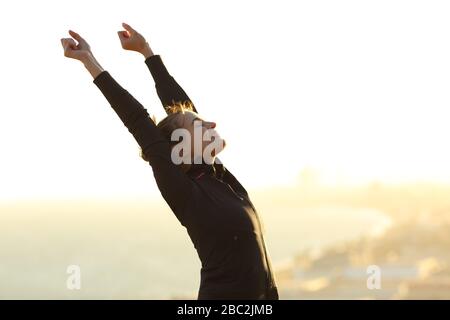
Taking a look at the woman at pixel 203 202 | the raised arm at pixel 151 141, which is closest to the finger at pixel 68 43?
the woman at pixel 203 202

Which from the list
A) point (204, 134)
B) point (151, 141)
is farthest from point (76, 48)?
point (204, 134)

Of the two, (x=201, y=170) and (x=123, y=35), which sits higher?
(x=123, y=35)

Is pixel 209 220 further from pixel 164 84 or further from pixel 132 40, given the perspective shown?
pixel 132 40

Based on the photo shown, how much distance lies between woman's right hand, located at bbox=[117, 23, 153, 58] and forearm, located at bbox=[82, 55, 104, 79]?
22.0 inches

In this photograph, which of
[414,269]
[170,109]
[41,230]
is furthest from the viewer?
[41,230]

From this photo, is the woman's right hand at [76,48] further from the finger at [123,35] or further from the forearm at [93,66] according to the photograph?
the finger at [123,35]

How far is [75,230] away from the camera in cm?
8588

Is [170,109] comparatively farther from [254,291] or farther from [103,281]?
[103,281]

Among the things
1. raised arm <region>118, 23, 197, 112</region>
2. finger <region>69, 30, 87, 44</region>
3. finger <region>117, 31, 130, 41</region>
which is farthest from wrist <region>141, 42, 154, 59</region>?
finger <region>69, 30, 87, 44</region>

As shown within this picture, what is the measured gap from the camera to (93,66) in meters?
3.49

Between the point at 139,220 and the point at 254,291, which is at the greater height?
the point at 139,220

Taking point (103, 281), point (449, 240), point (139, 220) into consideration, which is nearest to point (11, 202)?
point (139, 220)

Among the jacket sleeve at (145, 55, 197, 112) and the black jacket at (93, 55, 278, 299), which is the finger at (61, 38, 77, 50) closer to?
the black jacket at (93, 55, 278, 299)
